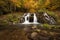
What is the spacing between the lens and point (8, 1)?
30172 millimetres

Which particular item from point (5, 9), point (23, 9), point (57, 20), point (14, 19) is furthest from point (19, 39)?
point (23, 9)

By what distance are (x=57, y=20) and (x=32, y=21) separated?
3.91 meters

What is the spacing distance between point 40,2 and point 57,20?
7.98m

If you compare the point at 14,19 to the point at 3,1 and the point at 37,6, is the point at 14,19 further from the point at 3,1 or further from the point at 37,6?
the point at 37,6

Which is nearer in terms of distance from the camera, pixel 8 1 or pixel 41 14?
pixel 41 14

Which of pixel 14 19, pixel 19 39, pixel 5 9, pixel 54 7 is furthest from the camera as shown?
pixel 54 7

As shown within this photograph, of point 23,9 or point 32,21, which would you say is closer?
point 32,21

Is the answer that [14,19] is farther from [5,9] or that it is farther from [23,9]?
[23,9]

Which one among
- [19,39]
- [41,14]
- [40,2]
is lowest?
[19,39]

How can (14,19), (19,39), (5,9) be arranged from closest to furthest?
(19,39) → (14,19) → (5,9)

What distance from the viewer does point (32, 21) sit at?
25188mm

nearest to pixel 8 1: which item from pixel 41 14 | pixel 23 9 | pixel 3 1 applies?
pixel 3 1

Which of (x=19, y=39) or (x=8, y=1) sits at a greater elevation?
(x=8, y=1)

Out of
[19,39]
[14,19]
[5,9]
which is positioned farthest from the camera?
[5,9]
